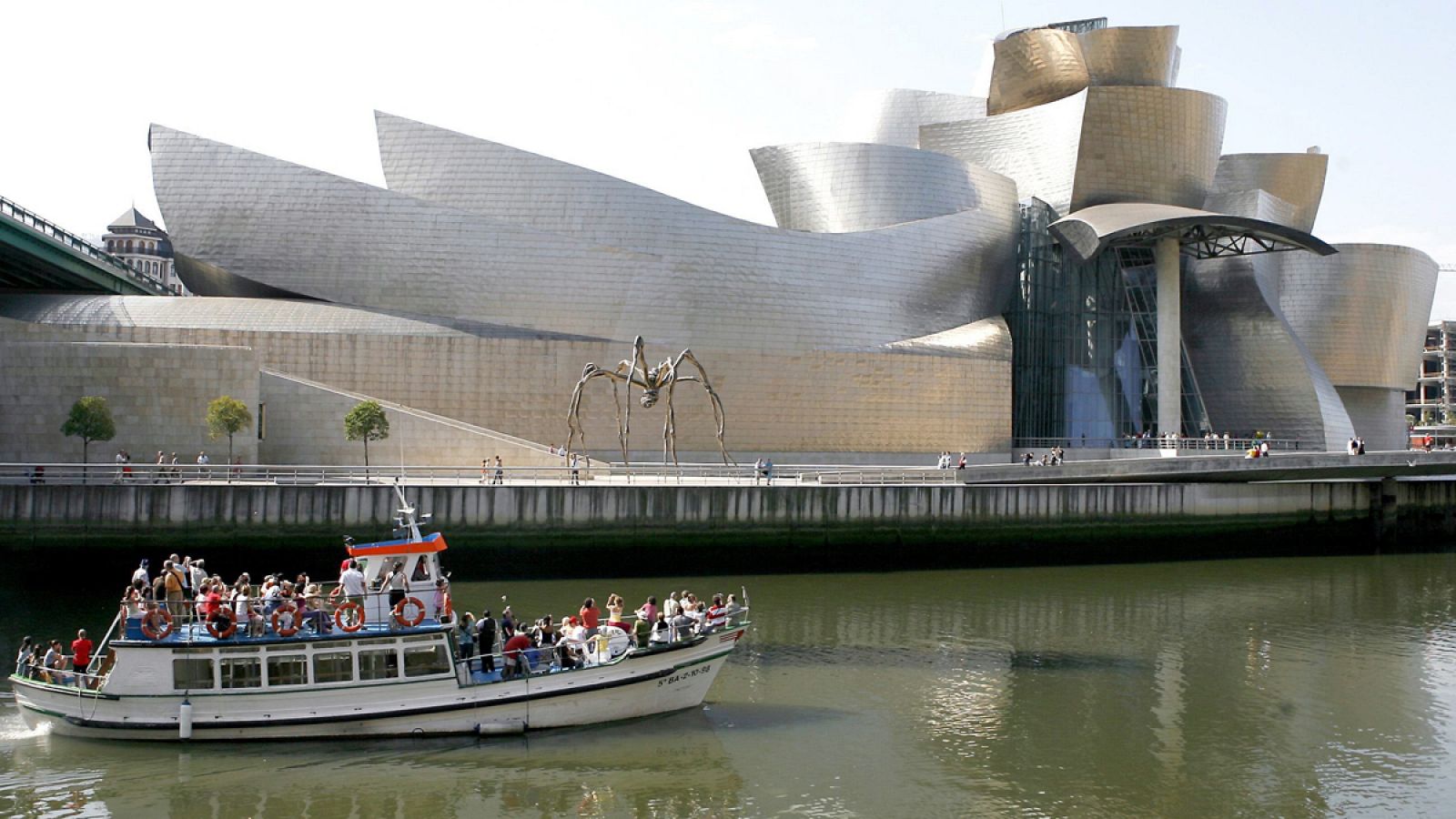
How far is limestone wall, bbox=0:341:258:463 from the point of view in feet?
100

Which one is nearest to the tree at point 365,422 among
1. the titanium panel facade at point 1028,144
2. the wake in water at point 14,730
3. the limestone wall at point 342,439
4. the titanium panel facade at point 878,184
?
the limestone wall at point 342,439

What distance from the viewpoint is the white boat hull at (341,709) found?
13859mm

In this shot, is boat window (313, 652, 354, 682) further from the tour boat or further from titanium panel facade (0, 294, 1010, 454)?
titanium panel facade (0, 294, 1010, 454)

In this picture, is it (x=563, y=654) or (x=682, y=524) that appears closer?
(x=563, y=654)

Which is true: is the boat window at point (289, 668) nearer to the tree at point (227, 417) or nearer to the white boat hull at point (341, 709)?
the white boat hull at point (341, 709)

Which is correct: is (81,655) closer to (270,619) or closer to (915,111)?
(270,619)

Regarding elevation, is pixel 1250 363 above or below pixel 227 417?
above

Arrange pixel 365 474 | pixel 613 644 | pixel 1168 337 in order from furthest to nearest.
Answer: pixel 1168 337 < pixel 365 474 < pixel 613 644

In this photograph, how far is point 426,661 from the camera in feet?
46.3

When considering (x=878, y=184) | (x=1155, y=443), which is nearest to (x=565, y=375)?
(x=878, y=184)

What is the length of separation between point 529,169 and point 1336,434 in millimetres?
30132

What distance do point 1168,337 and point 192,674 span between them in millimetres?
36536

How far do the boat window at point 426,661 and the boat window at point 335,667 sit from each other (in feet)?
2.04

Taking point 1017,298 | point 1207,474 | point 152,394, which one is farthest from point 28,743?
point 1017,298
